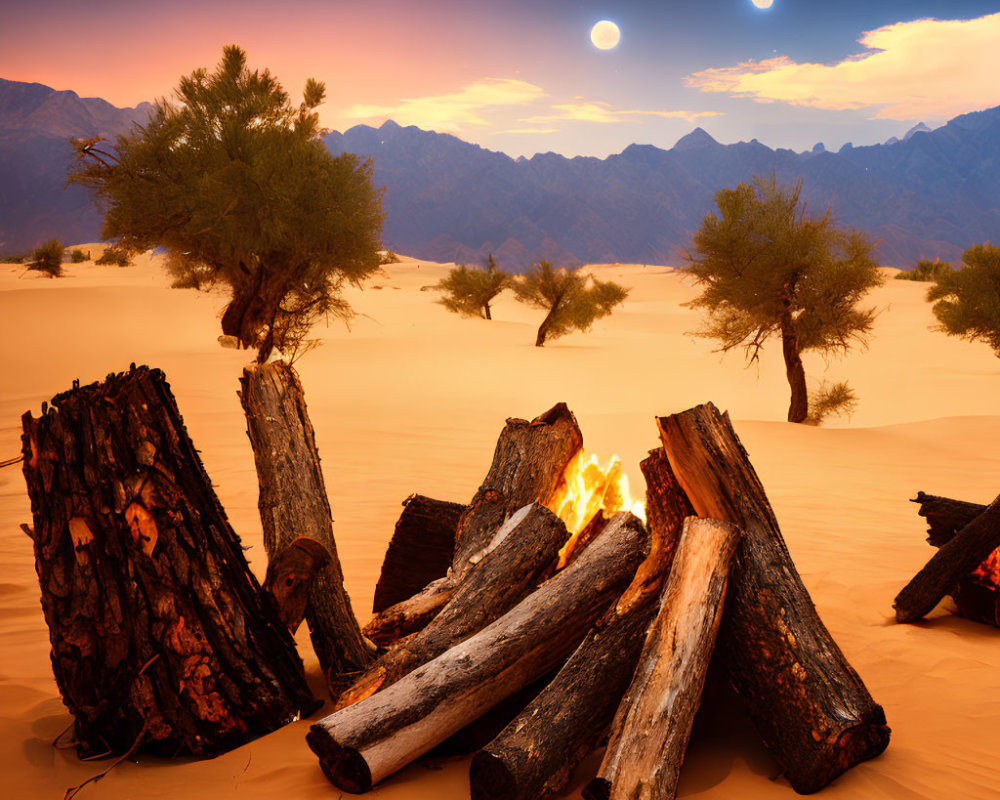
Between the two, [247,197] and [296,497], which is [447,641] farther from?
[247,197]

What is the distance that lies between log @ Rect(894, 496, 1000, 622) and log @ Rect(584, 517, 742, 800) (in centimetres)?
177

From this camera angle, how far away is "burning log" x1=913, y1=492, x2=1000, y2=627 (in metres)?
3.73

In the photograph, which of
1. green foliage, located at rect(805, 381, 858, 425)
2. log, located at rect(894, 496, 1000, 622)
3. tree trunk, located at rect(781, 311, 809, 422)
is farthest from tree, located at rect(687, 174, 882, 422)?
log, located at rect(894, 496, 1000, 622)

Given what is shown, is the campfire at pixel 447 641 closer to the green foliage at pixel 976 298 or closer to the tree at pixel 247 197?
the tree at pixel 247 197

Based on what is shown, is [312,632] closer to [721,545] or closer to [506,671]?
[506,671]

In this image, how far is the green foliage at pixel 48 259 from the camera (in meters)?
32.8

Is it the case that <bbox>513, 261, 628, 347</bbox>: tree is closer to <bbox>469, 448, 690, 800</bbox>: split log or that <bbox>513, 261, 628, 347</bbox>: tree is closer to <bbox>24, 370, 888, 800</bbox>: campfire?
<bbox>24, 370, 888, 800</bbox>: campfire

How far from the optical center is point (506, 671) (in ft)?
7.80

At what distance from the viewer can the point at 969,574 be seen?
11.9 feet

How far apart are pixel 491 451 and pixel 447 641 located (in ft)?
22.2

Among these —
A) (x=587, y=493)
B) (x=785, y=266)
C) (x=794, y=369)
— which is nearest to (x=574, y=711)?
(x=587, y=493)

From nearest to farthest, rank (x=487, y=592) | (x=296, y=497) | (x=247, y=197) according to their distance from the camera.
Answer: (x=487, y=592) < (x=296, y=497) < (x=247, y=197)

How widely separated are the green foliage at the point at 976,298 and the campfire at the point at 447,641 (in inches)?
674

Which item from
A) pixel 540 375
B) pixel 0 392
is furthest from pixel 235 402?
pixel 540 375
